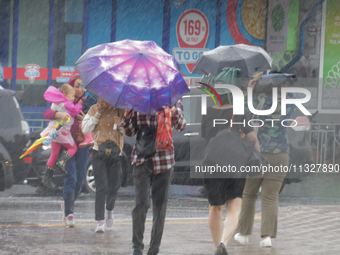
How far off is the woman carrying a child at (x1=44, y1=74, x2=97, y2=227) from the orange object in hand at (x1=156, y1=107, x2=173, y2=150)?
1566 millimetres

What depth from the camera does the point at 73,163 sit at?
6.68 meters

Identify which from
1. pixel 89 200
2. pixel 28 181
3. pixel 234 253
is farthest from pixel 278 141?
pixel 28 181

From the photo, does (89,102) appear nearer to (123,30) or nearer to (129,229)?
(129,229)

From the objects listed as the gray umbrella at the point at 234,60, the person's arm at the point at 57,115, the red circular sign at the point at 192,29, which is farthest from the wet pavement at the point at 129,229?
the red circular sign at the point at 192,29

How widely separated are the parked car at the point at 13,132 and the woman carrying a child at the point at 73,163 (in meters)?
2.46

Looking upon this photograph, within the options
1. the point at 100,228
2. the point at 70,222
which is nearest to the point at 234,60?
the point at 100,228

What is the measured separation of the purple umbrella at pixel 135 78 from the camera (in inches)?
193

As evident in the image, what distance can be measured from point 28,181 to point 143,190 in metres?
A: 5.37

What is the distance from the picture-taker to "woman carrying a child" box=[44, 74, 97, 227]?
660 centimetres

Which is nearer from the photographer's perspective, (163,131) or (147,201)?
(163,131)

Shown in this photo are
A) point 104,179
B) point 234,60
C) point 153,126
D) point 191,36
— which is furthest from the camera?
point 191,36

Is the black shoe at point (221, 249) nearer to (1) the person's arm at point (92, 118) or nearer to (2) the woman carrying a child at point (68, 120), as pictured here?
(1) the person's arm at point (92, 118)

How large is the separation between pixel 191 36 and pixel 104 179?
1071cm

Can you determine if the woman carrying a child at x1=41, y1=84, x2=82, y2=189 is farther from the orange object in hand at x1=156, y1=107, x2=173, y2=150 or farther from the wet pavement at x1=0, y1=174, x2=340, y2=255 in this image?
the orange object in hand at x1=156, y1=107, x2=173, y2=150
